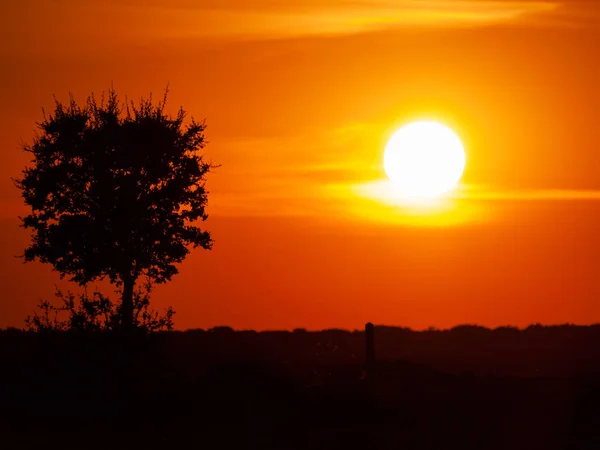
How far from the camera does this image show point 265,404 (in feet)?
155

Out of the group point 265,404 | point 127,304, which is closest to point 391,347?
point 127,304

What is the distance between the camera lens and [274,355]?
2835 inches

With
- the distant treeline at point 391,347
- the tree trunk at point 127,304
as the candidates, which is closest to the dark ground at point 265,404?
the distant treeline at point 391,347

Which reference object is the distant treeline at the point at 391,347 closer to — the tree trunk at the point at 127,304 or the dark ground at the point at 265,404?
the dark ground at the point at 265,404

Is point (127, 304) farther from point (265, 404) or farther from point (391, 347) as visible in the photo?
point (391, 347)

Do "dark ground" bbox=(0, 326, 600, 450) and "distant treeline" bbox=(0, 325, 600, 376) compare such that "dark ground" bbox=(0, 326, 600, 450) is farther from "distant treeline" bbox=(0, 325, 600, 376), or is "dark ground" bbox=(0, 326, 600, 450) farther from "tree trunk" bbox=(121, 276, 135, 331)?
"tree trunk" bbox=(121, 276, 135, 331)

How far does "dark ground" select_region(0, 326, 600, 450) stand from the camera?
145 ft

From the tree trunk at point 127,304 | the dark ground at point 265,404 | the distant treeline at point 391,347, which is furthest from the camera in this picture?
the distant treeline at point 391,347

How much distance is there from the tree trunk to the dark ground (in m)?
1.70

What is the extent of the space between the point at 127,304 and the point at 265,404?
13373 mm

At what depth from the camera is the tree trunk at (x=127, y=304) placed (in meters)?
55.9

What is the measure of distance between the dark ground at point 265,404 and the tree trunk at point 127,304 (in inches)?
67.1

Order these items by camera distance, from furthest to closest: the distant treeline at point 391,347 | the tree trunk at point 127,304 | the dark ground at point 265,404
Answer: the distant treeline at point 391,347 < the tree trunk at point 127,304 < the dark ground at point 265,404

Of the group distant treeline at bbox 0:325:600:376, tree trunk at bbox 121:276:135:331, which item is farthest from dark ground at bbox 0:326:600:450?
tree trunk at bbox 121:276:135:331
